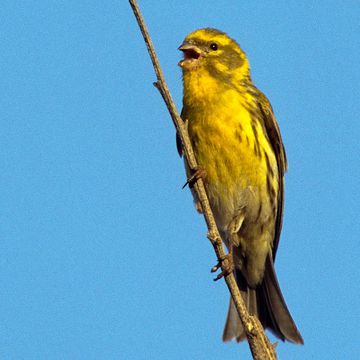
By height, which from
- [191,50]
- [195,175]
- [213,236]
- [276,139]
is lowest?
[213,236]

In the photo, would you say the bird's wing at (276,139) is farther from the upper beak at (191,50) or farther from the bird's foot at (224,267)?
the bird's foot at (224,267)

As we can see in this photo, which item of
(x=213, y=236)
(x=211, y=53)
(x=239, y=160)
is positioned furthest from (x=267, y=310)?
(x=211, y=53)

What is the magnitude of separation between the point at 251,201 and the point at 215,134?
2.59 ft

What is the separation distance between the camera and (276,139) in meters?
7.04

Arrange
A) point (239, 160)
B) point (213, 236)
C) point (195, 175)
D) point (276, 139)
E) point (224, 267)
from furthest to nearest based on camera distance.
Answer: point (276, 139), point (239, 160), point (195, 175), point (224, 267), point (213, 236)

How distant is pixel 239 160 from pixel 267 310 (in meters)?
1.61

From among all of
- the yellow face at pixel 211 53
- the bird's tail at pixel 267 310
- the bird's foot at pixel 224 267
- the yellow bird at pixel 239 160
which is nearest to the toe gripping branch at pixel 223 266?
the bird's foot at pixel 224 267

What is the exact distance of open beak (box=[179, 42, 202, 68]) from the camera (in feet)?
21.5

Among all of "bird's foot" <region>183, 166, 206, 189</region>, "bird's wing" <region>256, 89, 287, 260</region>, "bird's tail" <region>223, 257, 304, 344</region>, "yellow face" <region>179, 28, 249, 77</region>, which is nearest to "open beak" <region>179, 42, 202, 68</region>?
"yellow face" <region>179, 28, 249, 77</region>

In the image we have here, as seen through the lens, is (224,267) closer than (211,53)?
Yes

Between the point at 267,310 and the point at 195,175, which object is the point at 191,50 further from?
the point at 267,310

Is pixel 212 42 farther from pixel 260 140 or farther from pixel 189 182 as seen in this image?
pixel 189 182

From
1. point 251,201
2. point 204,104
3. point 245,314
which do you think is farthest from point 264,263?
point 245,314

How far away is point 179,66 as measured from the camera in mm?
6562
